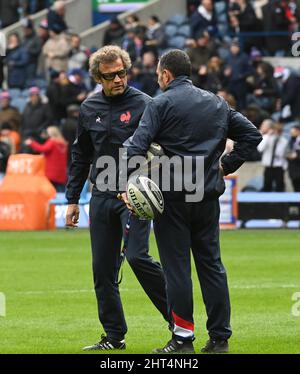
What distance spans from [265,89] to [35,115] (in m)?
5.31

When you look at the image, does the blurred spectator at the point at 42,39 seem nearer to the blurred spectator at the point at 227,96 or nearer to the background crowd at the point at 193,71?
the background crowd at the point at 193,71

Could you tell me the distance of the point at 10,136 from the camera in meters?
29.8

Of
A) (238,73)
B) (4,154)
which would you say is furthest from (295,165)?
(4,154)

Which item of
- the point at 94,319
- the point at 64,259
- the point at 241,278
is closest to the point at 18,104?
the point at 64,259

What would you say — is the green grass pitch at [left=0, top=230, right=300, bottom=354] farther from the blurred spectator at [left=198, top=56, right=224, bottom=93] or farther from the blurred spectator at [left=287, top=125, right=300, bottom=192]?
the blurred spectator at [left=198, top=56, right=224, bottom=93]

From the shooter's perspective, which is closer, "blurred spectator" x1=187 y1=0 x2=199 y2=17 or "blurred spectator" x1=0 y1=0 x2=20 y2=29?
"blurred spectator" x1=187 y1=0 x2=199 y2=17

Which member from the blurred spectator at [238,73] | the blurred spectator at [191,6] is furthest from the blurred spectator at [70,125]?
the blurred spectator at [191,6]

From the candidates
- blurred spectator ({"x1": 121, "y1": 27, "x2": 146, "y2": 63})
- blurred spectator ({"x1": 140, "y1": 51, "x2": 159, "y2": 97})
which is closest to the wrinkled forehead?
blurred spectator ({"x1": 140, "y1": 51, "x2": 159, "y2": 97})

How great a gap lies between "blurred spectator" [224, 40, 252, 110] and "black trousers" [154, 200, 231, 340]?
19.5 metres

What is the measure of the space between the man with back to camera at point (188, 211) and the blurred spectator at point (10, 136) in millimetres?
19625

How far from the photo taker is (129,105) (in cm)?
1077

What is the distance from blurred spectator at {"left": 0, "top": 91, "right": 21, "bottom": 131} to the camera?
30656mm

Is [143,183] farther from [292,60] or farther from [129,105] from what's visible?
[292,60]

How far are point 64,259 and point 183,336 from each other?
949 cm
